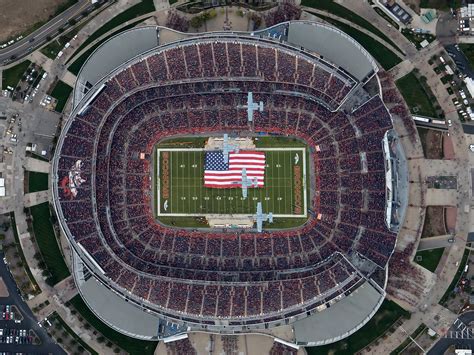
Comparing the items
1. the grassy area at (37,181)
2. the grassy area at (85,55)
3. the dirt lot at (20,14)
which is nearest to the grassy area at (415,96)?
the grassy area at (85,55)

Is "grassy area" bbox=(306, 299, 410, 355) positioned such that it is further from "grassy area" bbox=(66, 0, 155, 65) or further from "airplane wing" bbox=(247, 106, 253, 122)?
"grassy area" bbox=(66, 0, 155, 65)

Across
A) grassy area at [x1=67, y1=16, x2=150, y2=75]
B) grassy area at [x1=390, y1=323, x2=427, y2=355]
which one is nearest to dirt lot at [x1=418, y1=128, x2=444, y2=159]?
grassy area at [x1=390, y1=323, x2=427, y2=355]

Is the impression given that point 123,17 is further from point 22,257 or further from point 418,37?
point 418,37

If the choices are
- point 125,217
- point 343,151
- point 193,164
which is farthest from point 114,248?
point 343,151

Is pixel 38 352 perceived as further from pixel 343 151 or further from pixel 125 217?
pixel 343 151

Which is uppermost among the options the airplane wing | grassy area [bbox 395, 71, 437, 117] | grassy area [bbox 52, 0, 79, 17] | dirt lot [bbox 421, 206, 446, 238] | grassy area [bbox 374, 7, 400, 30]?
grassy area [bbox 52, 0, 79, 17]

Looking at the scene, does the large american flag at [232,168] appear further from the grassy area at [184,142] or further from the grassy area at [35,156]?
the grassy area at [35,156]
